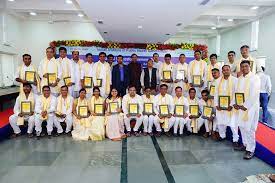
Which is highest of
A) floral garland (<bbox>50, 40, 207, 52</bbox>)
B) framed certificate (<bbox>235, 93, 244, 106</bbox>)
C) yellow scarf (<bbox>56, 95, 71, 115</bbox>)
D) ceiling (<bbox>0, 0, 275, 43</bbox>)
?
ceiling (<bbox>0, 0, 275, 43</bbox>)

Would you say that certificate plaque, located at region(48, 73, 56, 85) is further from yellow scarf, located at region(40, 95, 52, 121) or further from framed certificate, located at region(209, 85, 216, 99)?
framed certificate, located at region(209, 85, 216, 99)

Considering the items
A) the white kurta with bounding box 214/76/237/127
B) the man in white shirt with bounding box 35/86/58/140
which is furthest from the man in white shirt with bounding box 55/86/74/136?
the white kurta with bounding box 214/76/237/127

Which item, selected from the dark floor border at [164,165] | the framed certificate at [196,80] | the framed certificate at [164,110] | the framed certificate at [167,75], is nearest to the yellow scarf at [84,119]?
the dark floor border at [164,165]

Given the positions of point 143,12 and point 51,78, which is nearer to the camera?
point 143,12

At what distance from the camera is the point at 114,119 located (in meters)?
5.24

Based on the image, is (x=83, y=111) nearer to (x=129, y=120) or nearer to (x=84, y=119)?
(x=84, y=119)

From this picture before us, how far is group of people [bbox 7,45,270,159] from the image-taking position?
4.98 meters

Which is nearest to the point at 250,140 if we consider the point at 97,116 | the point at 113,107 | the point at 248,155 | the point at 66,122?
the point at 248,155

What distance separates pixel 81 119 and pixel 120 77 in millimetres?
1609

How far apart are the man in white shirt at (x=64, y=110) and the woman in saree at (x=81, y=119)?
0.37 ft

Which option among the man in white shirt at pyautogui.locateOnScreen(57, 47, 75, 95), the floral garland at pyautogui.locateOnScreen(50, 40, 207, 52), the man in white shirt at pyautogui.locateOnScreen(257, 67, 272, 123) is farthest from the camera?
the floral garland at pyautogui.locateOnScreen(50, 40, 207, 52)

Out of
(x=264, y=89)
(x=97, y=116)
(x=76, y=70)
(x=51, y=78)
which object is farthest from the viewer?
(x=264, y=89)

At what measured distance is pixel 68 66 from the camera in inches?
232

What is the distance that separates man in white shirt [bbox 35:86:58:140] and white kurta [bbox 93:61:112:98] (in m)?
1.21
